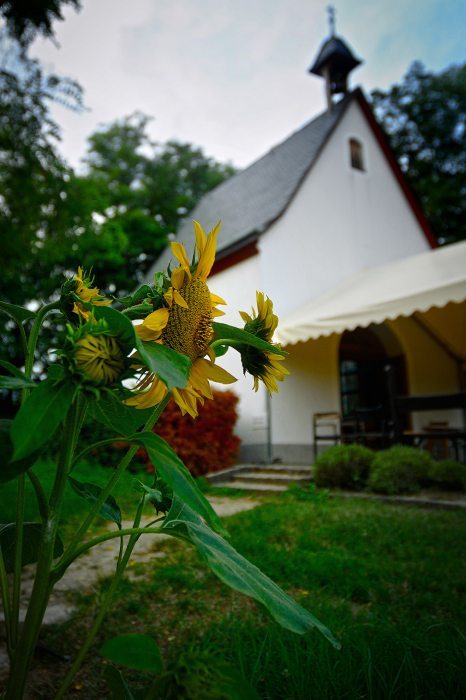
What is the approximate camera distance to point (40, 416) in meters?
0.56

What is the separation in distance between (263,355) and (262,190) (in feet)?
35.0

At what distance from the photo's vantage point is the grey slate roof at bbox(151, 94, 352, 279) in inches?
364

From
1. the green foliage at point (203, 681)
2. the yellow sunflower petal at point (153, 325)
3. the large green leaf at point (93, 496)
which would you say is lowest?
the green foliage at point (203, 681)

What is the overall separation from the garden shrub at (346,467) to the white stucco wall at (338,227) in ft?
12.3

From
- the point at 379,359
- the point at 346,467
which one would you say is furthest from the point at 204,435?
the point at 379,359

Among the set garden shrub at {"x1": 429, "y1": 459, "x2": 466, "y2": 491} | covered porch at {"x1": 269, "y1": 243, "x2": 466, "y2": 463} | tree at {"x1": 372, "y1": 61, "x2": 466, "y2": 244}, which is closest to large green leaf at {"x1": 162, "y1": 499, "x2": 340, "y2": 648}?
garden shrub at {"x1": 429, "y1": 459, "x2": 466, "y2": 491}

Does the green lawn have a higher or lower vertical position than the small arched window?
lower

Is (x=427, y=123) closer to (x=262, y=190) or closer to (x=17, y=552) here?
(x=262, y=190)

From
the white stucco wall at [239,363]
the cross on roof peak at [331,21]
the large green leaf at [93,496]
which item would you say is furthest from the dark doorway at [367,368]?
the large green leaf at [93,496]

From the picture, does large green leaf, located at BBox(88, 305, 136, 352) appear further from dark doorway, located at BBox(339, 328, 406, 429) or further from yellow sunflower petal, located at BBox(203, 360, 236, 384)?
dark doorway, located at BBox(339, 328, 406, 429)

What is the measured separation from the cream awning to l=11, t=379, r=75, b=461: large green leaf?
552 cm

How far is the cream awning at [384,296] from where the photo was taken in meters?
6.17

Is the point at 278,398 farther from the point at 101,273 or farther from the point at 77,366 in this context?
the point at 77,366

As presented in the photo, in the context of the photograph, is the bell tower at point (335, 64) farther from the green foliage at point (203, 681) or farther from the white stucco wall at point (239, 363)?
the green foliage at point (203, 681)
